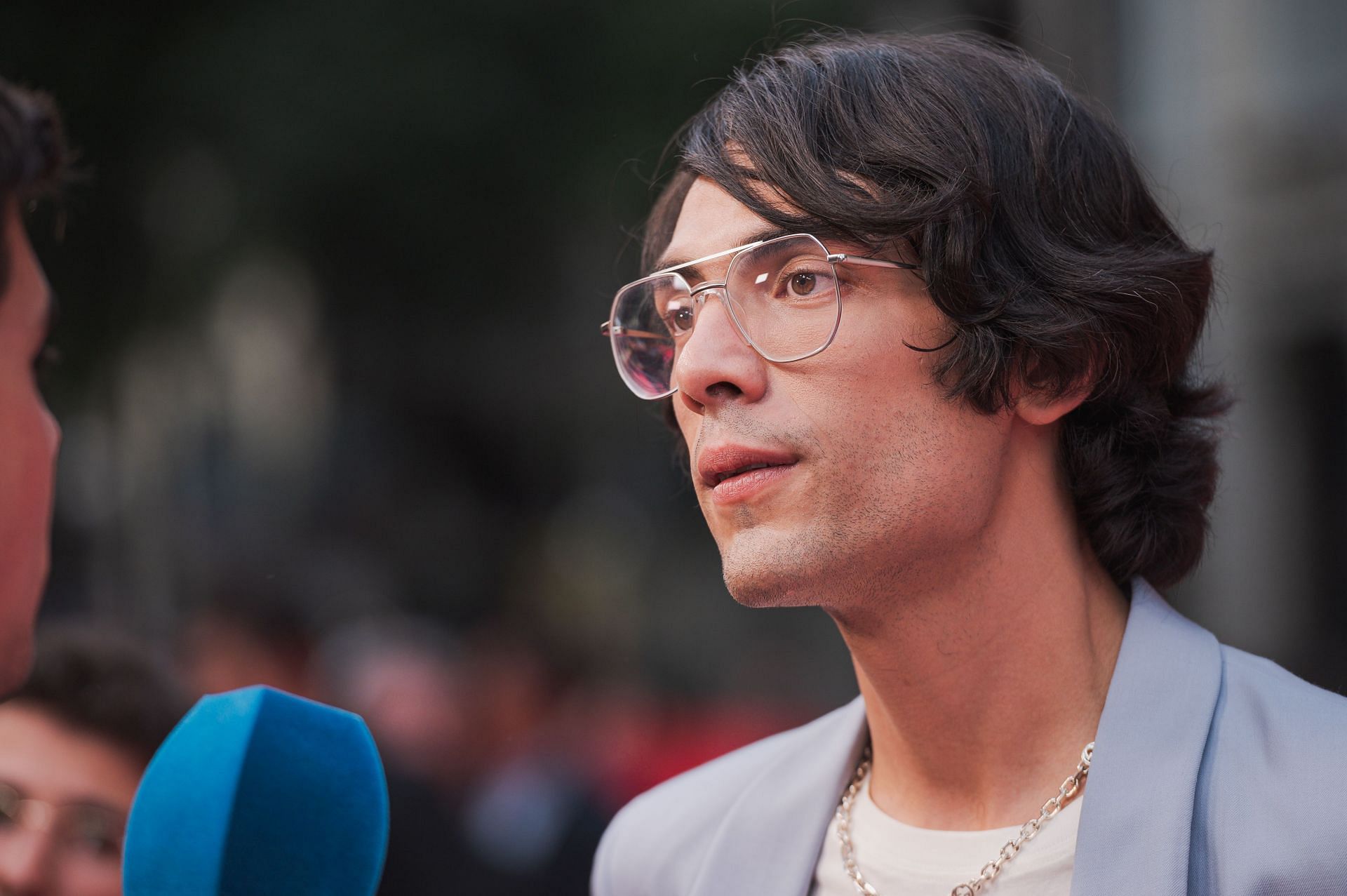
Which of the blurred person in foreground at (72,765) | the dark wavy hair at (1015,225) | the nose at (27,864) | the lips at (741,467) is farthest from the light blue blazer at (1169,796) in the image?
the nose at (27,864)

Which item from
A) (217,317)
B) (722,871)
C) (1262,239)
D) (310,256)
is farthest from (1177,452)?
(217,317)

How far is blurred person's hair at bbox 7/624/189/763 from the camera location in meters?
2.11

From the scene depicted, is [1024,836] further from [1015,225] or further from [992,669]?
[1015,225]

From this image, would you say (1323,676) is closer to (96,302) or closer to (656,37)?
(656,37)

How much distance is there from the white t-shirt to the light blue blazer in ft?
0.20

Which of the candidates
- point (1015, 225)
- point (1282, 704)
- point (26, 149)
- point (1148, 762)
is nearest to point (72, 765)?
point (26, 149)

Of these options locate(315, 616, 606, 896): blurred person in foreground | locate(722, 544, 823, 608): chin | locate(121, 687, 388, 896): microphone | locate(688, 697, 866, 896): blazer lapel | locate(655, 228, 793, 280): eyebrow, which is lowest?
locate(315, 616, 606, 896): blurred person in foreground

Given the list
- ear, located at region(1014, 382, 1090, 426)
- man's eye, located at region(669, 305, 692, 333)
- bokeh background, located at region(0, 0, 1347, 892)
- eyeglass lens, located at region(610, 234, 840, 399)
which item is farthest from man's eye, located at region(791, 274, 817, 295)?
bokeh background, located at region(0, 0, 1347, 892)

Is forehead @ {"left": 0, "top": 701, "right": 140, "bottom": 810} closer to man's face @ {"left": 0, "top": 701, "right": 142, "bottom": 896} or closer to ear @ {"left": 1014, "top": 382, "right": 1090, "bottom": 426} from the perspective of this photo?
man's face @ {"left": 0, "top": 701, "right": 142, "bottom": 896}

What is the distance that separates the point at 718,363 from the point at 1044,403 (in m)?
0.67

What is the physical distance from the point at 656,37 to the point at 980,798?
5.22m

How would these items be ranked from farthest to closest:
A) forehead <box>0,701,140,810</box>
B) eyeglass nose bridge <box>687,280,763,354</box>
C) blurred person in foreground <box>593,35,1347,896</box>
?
eyeglass nose bridge <box>687,280,763,354</box>, blurred person in foreground <box>593,35,1347,896</box>, forehead <box>0,701,140,810</box>

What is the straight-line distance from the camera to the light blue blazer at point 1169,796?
6.49 ft

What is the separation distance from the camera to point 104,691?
7.36 feet
